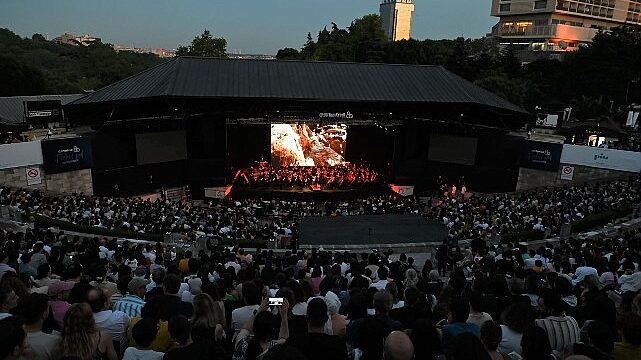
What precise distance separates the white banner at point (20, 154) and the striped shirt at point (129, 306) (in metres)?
20.8

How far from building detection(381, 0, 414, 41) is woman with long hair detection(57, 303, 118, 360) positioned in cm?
16839

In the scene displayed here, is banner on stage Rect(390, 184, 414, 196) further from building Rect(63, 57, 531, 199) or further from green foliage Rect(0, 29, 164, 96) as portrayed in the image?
green foliage Rect(0, 29, 164, 96)

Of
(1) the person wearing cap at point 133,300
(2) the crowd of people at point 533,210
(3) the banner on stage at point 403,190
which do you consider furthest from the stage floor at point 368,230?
(1) the person wearing cap at point 133,300


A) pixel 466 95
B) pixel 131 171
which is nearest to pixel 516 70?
pixel 466 95

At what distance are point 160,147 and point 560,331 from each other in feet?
89.7

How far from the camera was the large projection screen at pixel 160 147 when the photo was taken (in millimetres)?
28078

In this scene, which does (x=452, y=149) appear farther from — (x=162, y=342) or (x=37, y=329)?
(x=37, y=329)

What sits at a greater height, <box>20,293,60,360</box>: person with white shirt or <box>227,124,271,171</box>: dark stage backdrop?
<box>20,293,60,360</box>: person with white shirt

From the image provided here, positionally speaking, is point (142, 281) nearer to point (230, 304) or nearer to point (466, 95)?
point (230, 304)

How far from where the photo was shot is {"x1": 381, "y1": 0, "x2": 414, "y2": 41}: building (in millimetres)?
164625

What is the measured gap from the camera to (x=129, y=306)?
5230 millimetres

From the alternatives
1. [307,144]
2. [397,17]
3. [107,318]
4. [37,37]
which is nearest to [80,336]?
[107,318]

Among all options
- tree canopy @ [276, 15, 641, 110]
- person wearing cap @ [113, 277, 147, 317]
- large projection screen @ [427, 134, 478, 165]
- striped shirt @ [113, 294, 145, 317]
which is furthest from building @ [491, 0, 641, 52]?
striped shirt @ [113, 294, 145, 317]

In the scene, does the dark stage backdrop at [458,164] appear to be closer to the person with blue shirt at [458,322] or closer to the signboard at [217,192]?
the signboard at [217,192]
